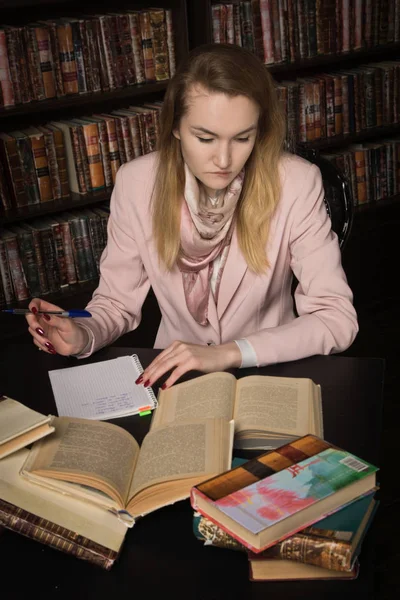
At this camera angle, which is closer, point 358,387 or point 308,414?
point 308,414

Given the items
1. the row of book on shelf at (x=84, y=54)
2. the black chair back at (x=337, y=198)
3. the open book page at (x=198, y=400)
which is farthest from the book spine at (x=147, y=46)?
the open book page at (x=198, y=400)

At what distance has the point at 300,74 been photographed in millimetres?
3686

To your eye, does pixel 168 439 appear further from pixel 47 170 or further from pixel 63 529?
pixel 47 170

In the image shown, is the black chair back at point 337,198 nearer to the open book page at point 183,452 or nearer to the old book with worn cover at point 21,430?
the open book page at point 183,452

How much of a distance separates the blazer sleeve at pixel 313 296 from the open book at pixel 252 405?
0.15 metres

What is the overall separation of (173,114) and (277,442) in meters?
0.81

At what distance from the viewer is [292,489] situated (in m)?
1.08

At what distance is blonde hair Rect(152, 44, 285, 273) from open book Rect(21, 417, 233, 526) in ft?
2.16

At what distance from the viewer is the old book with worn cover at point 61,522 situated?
1.08 meters

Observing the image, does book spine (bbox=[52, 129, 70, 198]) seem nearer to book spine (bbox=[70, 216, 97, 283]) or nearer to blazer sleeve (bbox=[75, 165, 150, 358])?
book spine (bbox=[70, 216, 97, 283])

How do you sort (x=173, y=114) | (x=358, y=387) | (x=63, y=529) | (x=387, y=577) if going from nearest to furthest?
(x=63, y=529), (x=358, y=387), (x=173, y=114), (x=387, y=577)

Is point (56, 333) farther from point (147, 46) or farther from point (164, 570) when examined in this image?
point (147, 46)

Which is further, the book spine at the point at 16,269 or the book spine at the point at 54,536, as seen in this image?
the book spine at the point at 16,269

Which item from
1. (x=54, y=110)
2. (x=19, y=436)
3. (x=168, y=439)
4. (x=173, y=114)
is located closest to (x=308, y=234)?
(x=173, y=114)
